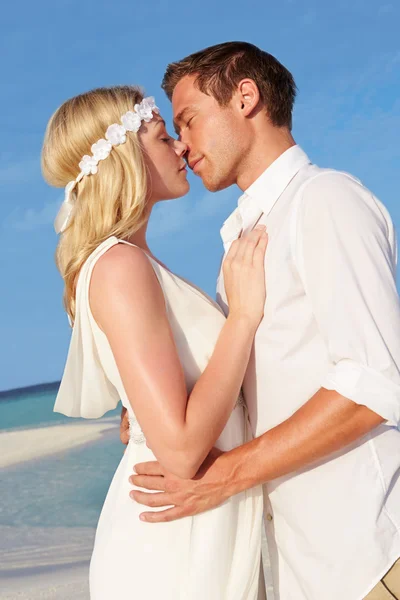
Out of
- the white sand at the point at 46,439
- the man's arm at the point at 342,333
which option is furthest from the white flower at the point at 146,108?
the white sand at the point at 46,439

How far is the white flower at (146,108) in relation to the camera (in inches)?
100.0

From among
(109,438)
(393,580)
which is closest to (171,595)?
(393,580)

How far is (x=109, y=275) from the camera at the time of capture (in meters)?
2.19

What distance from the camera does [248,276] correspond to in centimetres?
227

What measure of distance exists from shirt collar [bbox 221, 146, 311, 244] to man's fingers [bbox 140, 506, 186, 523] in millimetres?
824

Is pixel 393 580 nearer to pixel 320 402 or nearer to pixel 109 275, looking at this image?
pixel 320 402

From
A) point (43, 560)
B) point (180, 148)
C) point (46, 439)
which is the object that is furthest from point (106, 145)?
point (46, 439)

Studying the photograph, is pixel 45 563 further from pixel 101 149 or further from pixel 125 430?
pixel 101 149

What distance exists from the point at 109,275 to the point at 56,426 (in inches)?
594

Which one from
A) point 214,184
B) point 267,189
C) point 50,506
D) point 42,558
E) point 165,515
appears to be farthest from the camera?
point 50,506

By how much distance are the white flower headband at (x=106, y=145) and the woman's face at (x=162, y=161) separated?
0.17ft

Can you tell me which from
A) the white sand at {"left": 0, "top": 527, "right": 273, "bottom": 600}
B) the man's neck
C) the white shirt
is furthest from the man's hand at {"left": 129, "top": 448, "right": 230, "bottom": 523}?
the white sand at {"left": 0, "top": 527, "right": 273, "bottom": 600}

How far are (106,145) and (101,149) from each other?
2cm

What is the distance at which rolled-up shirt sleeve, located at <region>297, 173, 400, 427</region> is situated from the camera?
1937mm
